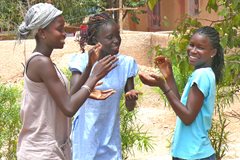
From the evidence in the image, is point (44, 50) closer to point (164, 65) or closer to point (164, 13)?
point (164, 65)

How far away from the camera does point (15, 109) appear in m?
4.82

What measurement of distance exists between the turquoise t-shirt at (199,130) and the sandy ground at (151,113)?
287 centimetres

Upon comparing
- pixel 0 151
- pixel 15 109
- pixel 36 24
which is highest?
pixel 36 24

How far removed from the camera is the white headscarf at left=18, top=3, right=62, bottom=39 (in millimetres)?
2727

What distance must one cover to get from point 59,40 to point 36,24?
5.0 inches

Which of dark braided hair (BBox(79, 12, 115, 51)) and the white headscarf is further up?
the white headscarf

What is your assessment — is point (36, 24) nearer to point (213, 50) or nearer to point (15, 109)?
point (213, 50)

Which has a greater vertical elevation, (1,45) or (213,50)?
(213,50)

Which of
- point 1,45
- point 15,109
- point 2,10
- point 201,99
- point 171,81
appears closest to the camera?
point 201,99

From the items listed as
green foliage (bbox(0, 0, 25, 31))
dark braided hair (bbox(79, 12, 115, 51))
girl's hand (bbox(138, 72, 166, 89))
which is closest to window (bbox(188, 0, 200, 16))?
green foliage (bbox(0, 0, 25, 31))

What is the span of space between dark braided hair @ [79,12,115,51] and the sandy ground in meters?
2.68

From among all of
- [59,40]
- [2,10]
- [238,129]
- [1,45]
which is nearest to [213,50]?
[59,40]

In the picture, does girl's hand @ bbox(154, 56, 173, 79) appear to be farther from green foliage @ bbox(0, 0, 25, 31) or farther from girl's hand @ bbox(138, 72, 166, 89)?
green foliage @ bbox(0, 0, 25, 31)

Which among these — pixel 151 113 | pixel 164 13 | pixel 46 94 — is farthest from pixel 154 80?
pixel 164 13
